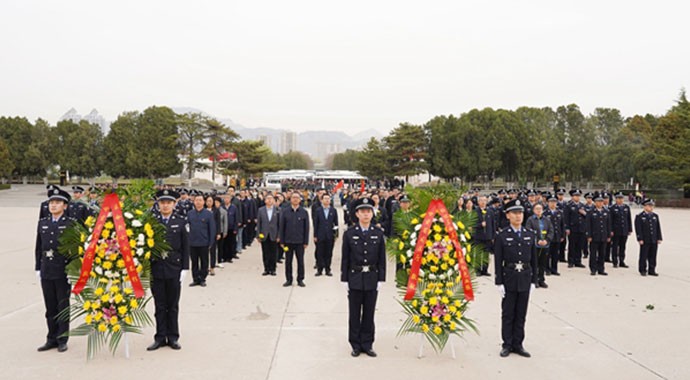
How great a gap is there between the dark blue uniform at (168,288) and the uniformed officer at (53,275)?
103cm

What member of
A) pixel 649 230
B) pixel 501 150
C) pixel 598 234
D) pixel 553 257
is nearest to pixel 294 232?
pixel 553 257

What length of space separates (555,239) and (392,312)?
539 cm

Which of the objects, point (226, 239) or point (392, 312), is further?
point (226, 239)

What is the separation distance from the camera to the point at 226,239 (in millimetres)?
11906

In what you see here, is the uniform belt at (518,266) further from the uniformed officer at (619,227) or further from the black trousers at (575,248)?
the uniformed officer at (619,227)

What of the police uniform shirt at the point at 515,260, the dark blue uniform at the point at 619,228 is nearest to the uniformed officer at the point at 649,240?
the dark blue uniform at the point at 619,228

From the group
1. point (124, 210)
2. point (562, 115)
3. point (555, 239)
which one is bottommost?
point (555, 239)

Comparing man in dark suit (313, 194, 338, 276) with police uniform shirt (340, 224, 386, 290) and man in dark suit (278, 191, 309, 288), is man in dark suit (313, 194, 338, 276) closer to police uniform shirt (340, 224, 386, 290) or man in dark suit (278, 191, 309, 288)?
man in dark suit (278, 191, 309, 288)

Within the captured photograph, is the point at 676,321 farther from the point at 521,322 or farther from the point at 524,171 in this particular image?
the point at 524,171

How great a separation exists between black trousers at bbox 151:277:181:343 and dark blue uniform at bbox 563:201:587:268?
968cm

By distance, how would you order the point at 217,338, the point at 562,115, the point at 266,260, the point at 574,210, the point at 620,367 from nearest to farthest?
the point at 620,367 → the point at 217,338 → the point at 266,260 → the point at 574,210 → the point at 562,115

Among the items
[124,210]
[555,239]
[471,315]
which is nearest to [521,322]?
[471,315]

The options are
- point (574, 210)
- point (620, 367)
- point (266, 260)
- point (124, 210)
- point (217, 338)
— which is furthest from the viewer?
point (574, 210)

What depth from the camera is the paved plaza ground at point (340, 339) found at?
4988 millimetres
